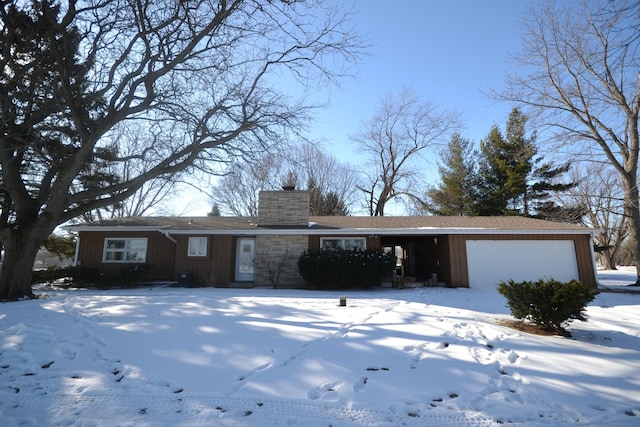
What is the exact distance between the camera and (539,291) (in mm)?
5484

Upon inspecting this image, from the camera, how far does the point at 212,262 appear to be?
14.3 m

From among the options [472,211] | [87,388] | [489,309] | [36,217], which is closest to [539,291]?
[489,309]

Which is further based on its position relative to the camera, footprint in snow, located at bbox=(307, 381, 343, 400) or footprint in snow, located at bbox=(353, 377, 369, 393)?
footprint in snow, located at bbox=(353, 377, 369, 393)

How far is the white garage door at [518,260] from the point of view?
13156 mm

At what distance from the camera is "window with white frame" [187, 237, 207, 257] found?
14477 millimetres

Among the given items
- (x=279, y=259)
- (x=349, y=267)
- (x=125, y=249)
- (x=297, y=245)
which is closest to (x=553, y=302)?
(x=349, y=267)

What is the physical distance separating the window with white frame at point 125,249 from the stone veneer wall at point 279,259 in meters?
5.61

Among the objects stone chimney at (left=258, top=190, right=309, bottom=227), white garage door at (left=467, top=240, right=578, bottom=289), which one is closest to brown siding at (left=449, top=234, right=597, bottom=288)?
white garage door at (left=467, top=240, right=578, bottom=289)

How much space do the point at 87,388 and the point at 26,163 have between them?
1643cm

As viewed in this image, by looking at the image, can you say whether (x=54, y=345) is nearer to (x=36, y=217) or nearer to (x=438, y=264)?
(x=36, y=217)

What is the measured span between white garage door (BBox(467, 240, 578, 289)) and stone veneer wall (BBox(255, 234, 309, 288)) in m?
7.04

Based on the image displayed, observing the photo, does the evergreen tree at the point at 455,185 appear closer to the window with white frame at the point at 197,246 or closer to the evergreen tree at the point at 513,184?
the evergreen tree at the point at 513,184

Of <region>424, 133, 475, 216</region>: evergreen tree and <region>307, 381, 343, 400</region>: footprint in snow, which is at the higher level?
<region>424, 133, 475, 216</region>: evergreen tree

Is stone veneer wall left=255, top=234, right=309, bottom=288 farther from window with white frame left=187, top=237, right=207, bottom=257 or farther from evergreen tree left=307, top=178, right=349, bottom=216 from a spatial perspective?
evergreen tree left=307, top=178, right=349, bottom=216
